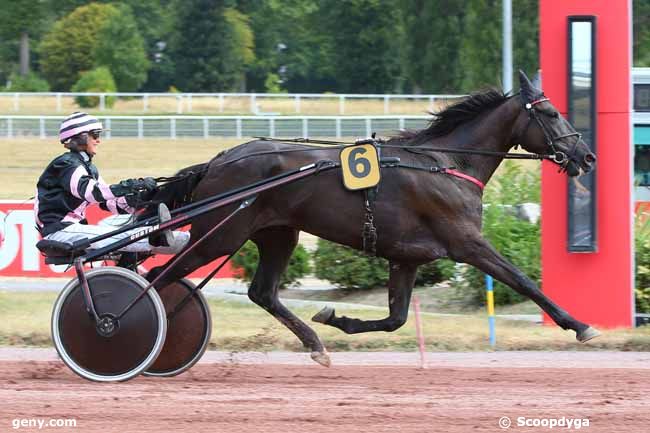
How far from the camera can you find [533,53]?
128 feet

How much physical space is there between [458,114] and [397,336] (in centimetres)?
235

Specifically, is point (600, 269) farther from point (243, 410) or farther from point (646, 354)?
point (243, 410)

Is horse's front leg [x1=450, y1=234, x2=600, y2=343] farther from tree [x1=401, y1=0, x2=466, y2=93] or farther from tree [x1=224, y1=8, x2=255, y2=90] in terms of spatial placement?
tree [x1=224, y1=8, x2=255, y2=90]

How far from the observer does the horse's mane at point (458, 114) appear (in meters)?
8.22

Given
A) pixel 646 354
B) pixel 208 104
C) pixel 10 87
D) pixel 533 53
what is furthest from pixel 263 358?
pixel 10 87

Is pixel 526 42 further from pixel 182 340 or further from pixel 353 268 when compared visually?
pixel 182 340

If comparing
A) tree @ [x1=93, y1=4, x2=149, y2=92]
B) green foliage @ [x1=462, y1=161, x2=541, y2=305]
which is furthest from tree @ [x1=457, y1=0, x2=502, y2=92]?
green foliage @ [x1=462, y1=161, x2=541, y2=305]

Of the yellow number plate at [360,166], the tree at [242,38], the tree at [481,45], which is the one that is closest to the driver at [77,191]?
the yellow number plate at [360,166]

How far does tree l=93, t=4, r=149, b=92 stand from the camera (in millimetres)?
45969

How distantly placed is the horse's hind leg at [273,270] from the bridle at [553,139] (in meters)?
1.87

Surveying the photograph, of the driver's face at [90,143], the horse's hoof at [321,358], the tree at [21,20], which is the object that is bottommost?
the horse's hoof at [321,358]

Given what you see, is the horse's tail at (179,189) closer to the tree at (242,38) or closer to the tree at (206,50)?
the tree at (206,50)

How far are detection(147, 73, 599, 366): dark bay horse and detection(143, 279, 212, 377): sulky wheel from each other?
0.84ft

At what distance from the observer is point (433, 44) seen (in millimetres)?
45719
